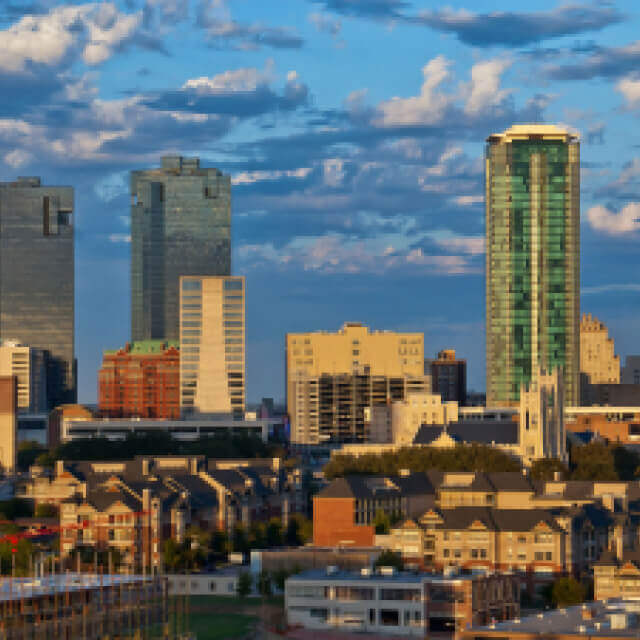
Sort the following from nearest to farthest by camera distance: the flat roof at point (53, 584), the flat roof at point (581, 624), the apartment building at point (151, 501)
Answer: the flat roof at point (581, 624) → the flat roof at point (53, 584) → the apartment building at point (151, 501)

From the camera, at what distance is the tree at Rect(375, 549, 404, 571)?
14195 cm

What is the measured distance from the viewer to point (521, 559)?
147 meters

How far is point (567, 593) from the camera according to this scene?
134 m

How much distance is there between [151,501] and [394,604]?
41.7 meters

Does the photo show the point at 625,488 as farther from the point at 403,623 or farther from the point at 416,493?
the point at 403,623

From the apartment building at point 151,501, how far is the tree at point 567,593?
3325cm

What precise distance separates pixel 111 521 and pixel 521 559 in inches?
1348

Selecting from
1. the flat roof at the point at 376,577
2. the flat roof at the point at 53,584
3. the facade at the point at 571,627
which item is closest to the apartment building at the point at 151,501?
the flat roof at the point at 376,577

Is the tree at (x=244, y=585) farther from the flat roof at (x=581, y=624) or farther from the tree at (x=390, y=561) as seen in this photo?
the flat roof at (x=581, y=624)

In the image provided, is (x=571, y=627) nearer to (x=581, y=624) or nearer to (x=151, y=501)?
(x=581, y=624)

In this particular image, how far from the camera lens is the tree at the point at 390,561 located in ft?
466

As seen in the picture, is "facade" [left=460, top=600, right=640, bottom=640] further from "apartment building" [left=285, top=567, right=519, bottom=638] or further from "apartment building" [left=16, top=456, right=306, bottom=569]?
"apartment building" [left=16, top=456, right=306, bottom=569]

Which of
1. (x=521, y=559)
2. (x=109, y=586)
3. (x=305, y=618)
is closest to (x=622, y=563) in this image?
(x=521, y=559)

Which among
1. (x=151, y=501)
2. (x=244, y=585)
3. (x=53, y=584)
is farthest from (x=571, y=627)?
(x=151, y=501)
